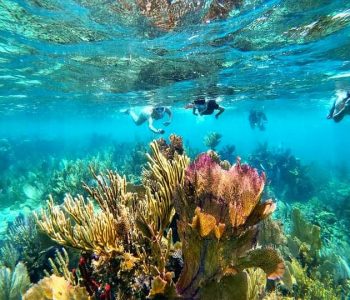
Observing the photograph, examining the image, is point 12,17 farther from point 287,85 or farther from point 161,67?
point 287,85

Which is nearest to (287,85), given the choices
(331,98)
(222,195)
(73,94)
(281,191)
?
(281,191)

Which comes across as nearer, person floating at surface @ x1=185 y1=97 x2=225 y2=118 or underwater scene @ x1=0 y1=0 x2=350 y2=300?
underwater scene @ x1=0 y1=0 x2=350 y2=300

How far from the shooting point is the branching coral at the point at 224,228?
310 centimetres

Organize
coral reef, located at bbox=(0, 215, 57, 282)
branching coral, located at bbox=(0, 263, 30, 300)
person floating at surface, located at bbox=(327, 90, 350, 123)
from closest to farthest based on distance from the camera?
branching coral, located at bbox=(0, 263, 30, 300), coral reef, located at bbox=(0, 215, 57, 282), person floating at surface, located at bbox=(327, 90, 350, 123)

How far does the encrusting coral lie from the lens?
311 cm

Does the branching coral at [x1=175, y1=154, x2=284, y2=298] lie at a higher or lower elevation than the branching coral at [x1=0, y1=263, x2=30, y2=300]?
higher

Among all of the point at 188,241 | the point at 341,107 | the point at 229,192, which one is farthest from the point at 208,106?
the point at 188,241

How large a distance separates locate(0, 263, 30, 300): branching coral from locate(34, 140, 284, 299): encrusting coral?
2847mm

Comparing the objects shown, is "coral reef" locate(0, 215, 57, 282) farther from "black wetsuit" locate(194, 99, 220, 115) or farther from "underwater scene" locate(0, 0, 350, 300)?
"black wetsuit" locate(194, 99, 220, 115)

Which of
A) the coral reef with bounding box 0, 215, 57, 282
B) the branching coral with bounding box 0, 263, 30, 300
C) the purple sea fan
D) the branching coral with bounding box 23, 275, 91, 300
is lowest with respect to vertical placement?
the coral reef with bounding box 0, 215, 57, 282

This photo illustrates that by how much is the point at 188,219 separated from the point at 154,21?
9147mm

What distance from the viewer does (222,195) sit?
3.26 metres

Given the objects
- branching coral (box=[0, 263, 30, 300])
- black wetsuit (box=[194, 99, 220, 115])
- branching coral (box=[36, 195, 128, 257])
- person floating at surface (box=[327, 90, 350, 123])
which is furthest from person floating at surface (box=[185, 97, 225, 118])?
branching coral (box=[36, 195, 128, 257])

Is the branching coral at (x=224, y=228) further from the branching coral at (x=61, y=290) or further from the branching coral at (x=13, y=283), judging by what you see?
the branching coral at (x=13, y=283)
